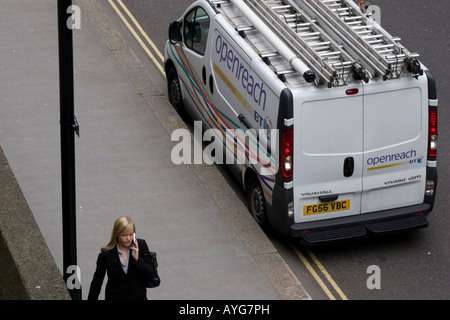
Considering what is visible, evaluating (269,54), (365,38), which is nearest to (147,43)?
(269,54)

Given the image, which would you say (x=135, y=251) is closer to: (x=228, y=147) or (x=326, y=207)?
(x=326, y=207)

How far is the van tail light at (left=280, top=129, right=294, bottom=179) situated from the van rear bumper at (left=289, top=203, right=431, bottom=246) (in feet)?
2.21

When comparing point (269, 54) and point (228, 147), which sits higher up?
point (269, 54)

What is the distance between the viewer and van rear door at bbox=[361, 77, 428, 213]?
1223 centimetres

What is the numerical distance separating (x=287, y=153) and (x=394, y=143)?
1.32 m

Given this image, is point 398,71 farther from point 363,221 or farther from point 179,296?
point 179,296

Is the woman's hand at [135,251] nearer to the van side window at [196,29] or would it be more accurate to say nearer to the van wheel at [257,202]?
the van wheel at [257,202]

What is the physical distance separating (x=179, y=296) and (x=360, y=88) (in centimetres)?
311

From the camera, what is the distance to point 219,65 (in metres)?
13.8

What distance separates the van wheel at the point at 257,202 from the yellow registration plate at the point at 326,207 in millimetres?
727

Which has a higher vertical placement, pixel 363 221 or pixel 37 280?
pixel 37 280

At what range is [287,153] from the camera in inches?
479

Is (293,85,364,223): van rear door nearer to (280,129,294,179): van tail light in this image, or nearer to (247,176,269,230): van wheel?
(280,129,294,179): van tail light
